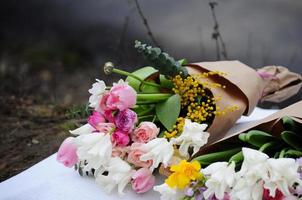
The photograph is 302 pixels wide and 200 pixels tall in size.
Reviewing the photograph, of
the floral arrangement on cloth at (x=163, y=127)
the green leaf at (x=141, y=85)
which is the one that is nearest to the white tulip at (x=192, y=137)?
the floral arrangement on cloth at (x=163, y=127)

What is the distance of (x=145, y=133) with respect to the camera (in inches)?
31.8

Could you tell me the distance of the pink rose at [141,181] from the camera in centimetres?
77

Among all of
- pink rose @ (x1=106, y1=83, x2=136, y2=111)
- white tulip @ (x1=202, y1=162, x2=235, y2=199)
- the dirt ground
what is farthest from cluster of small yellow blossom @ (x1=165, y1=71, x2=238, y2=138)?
the dirt ground

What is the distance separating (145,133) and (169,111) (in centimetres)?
8

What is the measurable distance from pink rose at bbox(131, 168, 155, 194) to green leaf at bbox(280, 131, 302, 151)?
0.71 feet

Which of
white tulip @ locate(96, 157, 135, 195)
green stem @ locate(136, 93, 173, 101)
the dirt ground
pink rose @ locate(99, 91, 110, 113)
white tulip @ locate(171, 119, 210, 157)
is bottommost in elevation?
the dirt ground

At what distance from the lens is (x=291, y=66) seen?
2.09 meters

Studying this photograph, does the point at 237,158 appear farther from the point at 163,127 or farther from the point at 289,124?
the point at 163,127

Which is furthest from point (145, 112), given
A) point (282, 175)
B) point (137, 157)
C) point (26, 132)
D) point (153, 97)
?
point (26, 132)

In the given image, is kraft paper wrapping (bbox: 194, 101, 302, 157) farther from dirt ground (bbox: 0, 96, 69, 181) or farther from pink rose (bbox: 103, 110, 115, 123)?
dirt ground (bbox: 0, 96, 69, 181)

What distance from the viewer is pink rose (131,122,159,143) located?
805 millimetres

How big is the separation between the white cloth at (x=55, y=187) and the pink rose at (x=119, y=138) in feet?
0.24

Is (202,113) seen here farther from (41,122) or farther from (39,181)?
(41,122)

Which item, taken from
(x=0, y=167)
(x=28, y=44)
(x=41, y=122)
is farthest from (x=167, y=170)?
(x=28, y=44)
